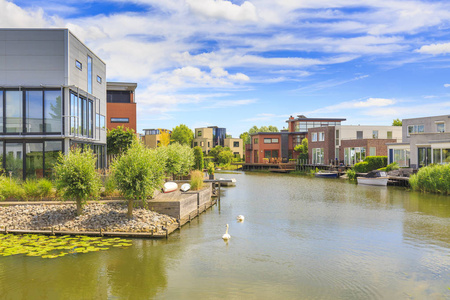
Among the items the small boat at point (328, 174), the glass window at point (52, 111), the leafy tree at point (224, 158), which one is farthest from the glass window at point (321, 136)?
the glass window at point (52, 111)

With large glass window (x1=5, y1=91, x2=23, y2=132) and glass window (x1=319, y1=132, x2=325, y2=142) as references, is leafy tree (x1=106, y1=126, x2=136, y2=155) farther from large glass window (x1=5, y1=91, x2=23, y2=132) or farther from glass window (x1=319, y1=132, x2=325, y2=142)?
glass window (x1=319, y1=132, x2=325, y2=142)

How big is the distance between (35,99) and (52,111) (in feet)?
3.28

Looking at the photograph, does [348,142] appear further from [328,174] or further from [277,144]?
[277,144]

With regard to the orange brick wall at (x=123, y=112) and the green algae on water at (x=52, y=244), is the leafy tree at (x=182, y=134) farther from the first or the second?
the green algae on water at (x=52, y=244)

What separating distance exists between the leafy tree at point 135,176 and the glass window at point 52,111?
17.9 feet

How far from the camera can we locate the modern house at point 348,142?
4503 centimetres

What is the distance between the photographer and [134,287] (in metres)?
9.25

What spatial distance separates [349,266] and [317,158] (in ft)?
145

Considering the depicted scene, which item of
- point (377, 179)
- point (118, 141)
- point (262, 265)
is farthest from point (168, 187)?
point (377, 179)

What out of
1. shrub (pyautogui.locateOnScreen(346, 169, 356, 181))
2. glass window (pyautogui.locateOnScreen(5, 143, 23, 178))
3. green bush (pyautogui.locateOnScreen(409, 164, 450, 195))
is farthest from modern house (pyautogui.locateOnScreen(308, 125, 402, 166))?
glass window (pyautogui.locateOnScreen(5, 143, 23, 178))

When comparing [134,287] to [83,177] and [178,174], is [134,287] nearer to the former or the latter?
[83,177]

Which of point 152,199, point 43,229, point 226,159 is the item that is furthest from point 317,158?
point 43,229

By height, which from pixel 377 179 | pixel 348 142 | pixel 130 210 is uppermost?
pixel 348 142

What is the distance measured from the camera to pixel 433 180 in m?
27.5
